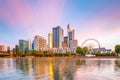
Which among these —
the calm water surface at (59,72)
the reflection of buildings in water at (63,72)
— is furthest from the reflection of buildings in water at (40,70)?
the reflection of buildings in water at (63,72)

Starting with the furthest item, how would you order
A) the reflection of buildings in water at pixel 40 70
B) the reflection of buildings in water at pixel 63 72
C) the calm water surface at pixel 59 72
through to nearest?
1. the reflection of buildings in water at pixel 40 70
2. the calm water surface at pixel 59 72
3. the reflection of buildings in water at pixel 63 72

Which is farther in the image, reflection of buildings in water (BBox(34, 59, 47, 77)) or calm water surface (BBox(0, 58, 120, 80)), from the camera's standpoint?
reflection of buildings in water (BBox(34, 59, 47, 77))

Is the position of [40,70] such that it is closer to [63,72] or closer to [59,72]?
[59,72]

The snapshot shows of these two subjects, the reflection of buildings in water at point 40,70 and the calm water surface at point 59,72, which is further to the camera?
the reflection of buildings in water at point 40,70

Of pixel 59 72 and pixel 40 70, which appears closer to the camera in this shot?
pixel 59 72

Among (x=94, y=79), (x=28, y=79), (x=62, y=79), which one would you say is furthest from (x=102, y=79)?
(x=28, y=79)

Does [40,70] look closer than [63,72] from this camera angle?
No

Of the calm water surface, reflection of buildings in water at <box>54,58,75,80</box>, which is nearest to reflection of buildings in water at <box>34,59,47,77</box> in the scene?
the calm water surface

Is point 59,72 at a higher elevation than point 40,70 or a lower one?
higher

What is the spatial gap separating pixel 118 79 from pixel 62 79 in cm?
702

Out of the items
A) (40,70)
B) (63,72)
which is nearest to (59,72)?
(63,72)

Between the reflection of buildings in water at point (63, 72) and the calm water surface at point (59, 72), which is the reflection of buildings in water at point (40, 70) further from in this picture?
the reflection of buildings in water at point (63, 72)

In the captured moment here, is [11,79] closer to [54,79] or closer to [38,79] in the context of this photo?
[38,79]

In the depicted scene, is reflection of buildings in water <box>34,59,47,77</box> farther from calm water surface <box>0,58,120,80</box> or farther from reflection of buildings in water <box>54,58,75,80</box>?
reflection of buildings in water <box>54,58,75,80</box>
